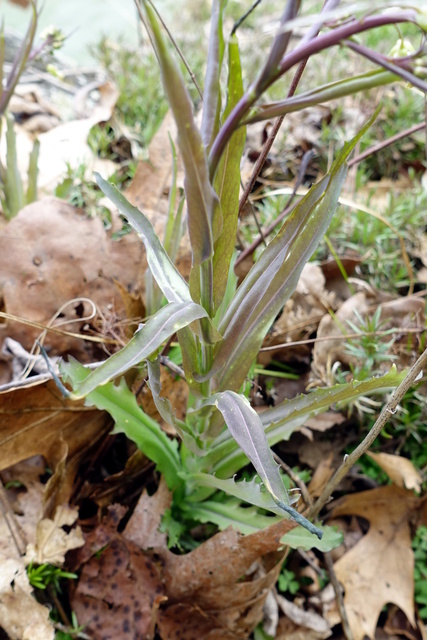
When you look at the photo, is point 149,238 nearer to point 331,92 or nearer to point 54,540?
point 331,92

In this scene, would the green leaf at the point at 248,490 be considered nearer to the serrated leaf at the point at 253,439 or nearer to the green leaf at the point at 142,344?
the serrated leaf at the point at 253,439

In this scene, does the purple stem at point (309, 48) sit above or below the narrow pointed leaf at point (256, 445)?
Result: above

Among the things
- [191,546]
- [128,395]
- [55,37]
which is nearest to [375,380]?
[128,395]

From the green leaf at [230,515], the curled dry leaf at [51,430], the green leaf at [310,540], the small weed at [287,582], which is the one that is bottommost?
the small weed at [287,582]

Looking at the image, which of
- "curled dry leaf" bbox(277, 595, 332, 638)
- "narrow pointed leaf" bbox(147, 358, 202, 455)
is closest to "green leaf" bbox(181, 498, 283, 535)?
"narrow pointed leaf" bbox(147, 358, 202, 455)

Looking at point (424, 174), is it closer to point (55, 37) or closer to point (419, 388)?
point (419, 388)

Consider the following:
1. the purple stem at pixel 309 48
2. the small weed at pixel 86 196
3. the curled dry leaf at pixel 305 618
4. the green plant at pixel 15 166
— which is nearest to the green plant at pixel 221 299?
the purple stem at pixel 309 48
